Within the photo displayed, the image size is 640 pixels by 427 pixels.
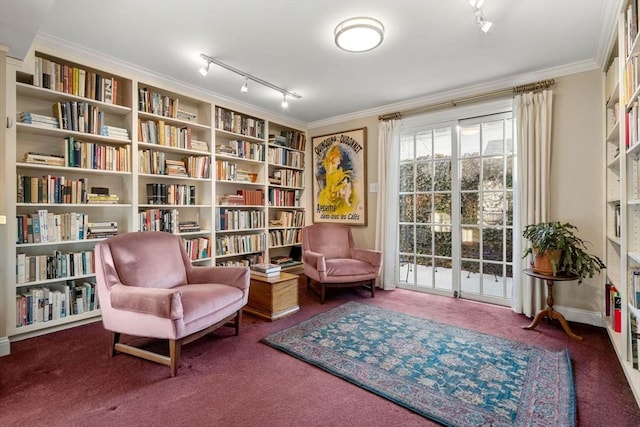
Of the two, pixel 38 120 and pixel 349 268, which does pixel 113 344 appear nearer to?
pixel 38 120

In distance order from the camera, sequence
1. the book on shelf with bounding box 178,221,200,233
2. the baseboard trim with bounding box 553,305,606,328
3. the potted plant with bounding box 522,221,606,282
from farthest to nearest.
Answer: the book on shelf with bounding box 178,221,200,233, the baseboard trim with bounding box 553,305,606,328, the potted plant with bounding box 522,221,606,282

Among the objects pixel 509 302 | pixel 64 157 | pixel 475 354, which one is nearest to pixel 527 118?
pixel 509 302

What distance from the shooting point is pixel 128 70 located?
9.77ft

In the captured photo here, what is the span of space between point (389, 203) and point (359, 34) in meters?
2.23

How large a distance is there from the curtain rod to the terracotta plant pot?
5.44 ft

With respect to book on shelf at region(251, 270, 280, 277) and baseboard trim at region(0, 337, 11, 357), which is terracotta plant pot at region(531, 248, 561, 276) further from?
baseboard trim at region(0, 337, 11, 357)

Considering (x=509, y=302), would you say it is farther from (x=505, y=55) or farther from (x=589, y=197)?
(x=505, y=55)

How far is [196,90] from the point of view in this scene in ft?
11.6

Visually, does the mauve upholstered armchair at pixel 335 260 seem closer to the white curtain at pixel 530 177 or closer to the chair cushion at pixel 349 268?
the chair cushion at pixel 349 268

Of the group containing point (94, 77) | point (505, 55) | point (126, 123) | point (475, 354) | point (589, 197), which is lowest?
point (475, 354)

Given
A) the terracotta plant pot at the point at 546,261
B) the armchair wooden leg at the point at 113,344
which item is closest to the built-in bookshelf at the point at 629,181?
the terracotta plant pot at the point at 546,261

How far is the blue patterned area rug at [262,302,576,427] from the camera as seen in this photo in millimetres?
1609

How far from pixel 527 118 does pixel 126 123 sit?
410 centimetres

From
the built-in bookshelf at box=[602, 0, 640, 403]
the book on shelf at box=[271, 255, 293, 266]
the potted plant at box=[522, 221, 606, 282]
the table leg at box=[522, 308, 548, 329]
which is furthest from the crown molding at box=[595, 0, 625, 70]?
the book on shelf at box=[271, 255, 293, 266]
